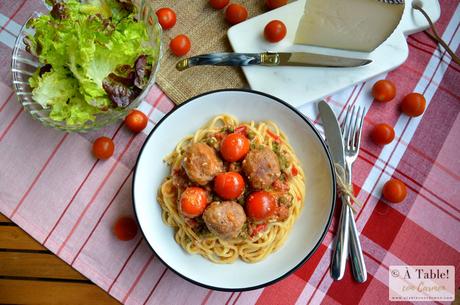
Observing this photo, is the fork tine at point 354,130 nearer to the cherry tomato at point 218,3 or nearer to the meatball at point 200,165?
the meatball at point 200,165

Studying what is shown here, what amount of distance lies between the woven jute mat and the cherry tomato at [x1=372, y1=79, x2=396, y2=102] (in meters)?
0.89

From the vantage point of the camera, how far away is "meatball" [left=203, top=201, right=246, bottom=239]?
2.49 meters

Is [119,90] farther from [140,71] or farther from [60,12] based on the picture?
[60,12]

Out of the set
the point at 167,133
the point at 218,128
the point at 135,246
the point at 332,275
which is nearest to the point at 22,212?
the point at 135,246

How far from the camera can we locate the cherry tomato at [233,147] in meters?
2.63

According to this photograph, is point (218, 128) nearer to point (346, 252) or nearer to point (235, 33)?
point (235, 33)

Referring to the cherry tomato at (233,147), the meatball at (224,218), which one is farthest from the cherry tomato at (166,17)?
the meatball at (224,218)

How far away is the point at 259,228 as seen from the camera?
108 inches

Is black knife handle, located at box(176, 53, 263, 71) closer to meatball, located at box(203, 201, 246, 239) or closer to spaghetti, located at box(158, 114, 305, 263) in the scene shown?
spaghetti, located at box(158, 114, 305, 263)

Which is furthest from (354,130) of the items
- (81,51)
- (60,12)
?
(60,12)

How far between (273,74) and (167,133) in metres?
0.83

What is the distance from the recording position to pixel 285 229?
9.50ft

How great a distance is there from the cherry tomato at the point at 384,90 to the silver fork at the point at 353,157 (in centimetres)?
14

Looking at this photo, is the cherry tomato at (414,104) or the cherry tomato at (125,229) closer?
the cherry tomato at (125,229)
